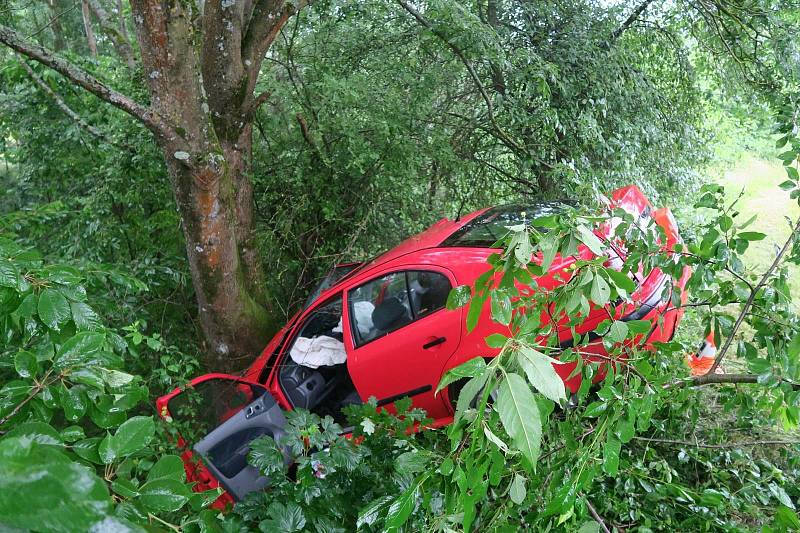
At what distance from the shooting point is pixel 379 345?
3.63 m

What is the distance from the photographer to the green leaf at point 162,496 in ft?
3.26

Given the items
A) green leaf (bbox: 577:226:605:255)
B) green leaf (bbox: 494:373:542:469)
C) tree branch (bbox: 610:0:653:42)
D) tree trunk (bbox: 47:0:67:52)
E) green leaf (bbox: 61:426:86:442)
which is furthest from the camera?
tree trunk (bbox: 47:0:67:52)

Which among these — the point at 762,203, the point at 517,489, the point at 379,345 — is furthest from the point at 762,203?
the point at 517,489

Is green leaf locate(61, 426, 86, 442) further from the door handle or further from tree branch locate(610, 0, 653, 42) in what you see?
tree branch locate(610, 0, 653, 42)

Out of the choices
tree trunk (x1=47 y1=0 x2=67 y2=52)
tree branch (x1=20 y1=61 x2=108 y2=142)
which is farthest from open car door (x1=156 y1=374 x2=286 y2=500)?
tree trunk (x1=47 y1=0 x2=67 y2=52)

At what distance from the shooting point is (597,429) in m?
1.49

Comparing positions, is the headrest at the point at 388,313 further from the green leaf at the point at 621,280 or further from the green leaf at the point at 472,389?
the green leaf at the point at 472,389

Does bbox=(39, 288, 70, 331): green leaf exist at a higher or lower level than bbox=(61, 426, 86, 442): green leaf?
higher

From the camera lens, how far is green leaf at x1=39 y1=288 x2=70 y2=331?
1456 mm

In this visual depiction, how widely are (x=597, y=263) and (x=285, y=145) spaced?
493 cm

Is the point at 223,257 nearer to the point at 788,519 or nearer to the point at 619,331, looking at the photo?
the point at 619,331

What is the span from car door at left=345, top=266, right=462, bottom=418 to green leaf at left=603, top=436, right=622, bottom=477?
1.85 metres

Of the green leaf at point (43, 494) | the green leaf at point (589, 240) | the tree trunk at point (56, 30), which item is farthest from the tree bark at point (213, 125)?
the tree trunk at point (56, 30)

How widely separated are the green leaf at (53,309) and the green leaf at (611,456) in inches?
58.4
